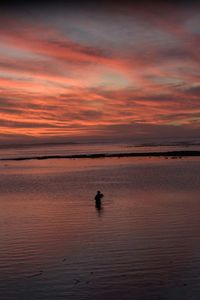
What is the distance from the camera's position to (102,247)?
1823cm

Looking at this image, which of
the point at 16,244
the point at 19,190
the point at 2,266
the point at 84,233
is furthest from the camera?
the point at 19,190

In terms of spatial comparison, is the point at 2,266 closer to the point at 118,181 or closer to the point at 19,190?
the point at 19,190

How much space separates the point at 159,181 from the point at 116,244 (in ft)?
90.5

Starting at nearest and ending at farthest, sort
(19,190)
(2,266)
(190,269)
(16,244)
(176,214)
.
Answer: (190,269) → (2,266) → (16,244) → (176,214) → (19,190)

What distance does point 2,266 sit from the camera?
52.0ft

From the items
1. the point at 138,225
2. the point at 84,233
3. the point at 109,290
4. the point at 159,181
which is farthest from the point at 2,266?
the point at 159,181

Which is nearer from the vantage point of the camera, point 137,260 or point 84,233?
point 137,260

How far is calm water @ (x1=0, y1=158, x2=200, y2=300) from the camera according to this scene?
13.5m

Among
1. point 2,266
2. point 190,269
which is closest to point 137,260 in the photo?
point 190,269

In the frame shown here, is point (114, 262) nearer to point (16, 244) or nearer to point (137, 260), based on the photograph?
point (137, 260)

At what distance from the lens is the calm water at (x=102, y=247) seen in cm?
1354

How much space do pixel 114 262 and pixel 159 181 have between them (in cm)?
3027

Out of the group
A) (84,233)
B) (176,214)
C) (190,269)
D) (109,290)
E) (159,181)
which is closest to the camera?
(109,290)

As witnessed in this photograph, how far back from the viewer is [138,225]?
22.6 meters
